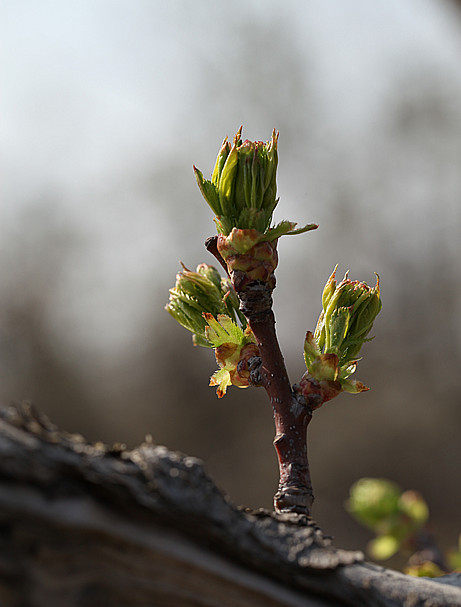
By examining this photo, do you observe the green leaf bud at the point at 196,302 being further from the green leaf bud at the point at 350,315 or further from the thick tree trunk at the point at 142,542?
the thick tree trunk at the point at 142,542

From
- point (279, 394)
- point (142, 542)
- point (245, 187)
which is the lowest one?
point (142, 542)

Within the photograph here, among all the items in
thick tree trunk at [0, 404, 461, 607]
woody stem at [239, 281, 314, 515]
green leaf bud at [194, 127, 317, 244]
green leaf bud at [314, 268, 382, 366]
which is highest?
green leaf bud at [194, 127, 317, 244]

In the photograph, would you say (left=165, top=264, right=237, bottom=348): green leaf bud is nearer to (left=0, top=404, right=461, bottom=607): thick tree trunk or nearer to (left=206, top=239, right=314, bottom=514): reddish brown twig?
(left=206, top=239, right=314, bottom=514): reddish brown twig

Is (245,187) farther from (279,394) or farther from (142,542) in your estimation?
(142,542)

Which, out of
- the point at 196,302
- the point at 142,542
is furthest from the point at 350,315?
the point at 142,542

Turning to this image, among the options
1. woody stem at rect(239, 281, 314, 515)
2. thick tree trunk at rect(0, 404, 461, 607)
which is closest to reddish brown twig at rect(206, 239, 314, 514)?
woody stem at rect(239, 281, 314, 515)

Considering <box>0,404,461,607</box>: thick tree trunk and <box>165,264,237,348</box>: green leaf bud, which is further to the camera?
<box>165,264,237,348</box>: green leaf bud

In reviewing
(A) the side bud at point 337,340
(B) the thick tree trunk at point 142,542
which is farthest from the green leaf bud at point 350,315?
(B) the thick tree trunk at point 142,542

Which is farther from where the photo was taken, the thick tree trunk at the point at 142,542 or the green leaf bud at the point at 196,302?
the green leaf bud at the point at 196,302
